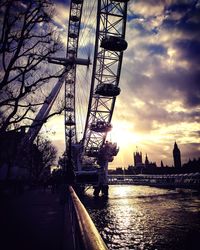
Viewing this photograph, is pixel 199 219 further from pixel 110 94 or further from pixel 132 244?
pixel 110 94

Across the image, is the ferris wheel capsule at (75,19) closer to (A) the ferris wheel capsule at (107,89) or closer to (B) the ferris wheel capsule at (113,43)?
(B) the ferris wheel capsule at (113,43)

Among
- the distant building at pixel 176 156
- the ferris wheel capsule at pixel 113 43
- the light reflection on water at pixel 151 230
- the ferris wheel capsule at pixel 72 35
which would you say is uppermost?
the ferris wheel capsule at pixel 72 35

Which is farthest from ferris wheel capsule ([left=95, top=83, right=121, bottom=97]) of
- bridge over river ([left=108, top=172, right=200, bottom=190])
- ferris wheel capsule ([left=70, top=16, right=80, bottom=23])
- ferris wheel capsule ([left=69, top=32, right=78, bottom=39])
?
bridge over river ([left=108, top=172, right=200, bottom=190])

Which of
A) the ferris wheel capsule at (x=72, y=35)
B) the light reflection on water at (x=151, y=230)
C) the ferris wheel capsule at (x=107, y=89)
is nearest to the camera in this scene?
the light reflection on water at (x=151, y=230)

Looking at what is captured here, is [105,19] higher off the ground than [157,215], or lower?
higher

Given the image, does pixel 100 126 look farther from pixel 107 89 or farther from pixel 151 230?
pixel 151 230

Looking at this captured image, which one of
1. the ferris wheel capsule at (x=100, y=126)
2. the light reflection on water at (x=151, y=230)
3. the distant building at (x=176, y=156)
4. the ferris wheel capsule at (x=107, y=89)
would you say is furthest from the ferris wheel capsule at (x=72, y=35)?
the distant building at (x=176, y=156)

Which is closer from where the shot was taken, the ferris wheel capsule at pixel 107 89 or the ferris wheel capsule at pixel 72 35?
the ferris wheel capsule at pixel 107 89

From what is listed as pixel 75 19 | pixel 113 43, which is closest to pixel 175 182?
pixel 113 43

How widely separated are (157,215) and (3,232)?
69.7 feet

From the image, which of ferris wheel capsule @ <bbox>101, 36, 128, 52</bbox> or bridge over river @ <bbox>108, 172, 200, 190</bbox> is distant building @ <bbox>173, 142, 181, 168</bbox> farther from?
ferris wheel capsule @ <bbox>101, 36, 128, 52</bbox>

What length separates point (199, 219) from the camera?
22188 millimetres

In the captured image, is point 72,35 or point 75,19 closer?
point 75,19

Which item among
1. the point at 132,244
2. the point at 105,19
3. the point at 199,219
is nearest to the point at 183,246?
the point at 132,244
